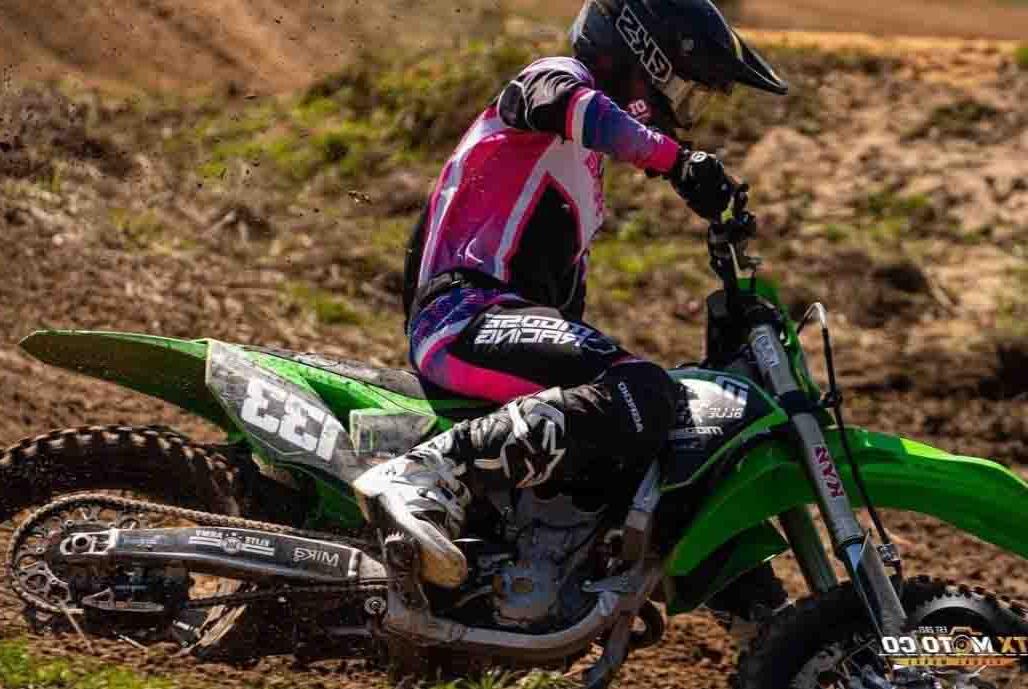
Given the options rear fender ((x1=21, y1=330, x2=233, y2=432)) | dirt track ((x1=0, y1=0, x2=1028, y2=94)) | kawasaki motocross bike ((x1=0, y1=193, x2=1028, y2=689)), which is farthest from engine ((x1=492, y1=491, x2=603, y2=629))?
dirt track ((x1=0, y1=0, x2=1028, y2=94))

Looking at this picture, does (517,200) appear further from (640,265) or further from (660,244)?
(660,244)

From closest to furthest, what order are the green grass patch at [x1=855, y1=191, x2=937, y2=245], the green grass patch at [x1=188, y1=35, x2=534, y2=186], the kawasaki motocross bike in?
the kawasaki motocross bike, the green grass patch at [x1=855, y1=191, x2=937, y2=245], the green grass patch at [x1=188, y1=35, x2=534, y2=186]

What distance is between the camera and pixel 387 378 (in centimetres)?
468

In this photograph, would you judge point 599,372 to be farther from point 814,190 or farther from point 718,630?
point 814,190

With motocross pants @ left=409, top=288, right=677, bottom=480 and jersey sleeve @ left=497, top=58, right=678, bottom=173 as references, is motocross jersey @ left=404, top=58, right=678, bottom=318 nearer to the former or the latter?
jersey sleeve @ left=497, top=58, right=678, bottom=173

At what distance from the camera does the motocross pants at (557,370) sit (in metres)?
4.30

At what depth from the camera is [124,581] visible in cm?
452

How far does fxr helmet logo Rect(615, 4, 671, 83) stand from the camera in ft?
15.1

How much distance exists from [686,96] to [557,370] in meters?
0.94

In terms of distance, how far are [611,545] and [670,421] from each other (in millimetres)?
391

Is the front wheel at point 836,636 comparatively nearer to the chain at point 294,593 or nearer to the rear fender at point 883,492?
the rear fender at point 883,492

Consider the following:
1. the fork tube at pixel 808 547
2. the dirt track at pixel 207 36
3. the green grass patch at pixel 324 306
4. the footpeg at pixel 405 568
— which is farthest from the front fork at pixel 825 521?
the green grass patch at pixel 324 306

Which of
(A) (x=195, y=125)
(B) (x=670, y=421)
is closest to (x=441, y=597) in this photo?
(B) (x=670, y=421)

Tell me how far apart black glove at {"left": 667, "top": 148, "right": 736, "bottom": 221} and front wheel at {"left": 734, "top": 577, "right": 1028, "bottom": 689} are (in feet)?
3.60
